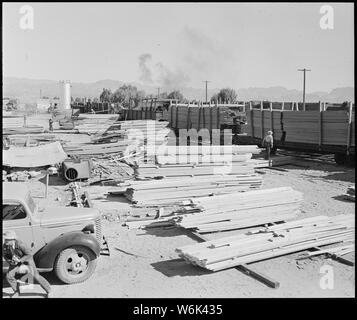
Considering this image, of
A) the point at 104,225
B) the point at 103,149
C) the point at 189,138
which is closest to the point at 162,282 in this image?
the point at 104,225

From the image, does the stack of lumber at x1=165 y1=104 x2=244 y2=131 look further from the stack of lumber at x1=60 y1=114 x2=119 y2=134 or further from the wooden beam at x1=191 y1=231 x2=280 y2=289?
the wooden beam at x1=191 y1=231 x2=280 y2=289

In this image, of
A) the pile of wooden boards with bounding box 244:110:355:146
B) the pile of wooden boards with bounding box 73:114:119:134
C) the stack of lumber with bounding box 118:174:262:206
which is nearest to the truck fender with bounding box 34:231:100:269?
the stack of lumber with bounding box 118:174:262:206

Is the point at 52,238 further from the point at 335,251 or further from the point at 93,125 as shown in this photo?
the point at 93,125

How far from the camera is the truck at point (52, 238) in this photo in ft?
25.3

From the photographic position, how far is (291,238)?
30.2 feet

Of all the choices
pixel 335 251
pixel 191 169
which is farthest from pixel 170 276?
pixel 191 169

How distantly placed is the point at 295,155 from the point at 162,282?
16.9 meters

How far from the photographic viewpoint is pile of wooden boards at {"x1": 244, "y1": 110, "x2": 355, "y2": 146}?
65.9ft

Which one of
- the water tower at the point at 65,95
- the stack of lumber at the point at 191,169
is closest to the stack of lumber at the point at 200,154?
the stack of lumber at the point at 191,169

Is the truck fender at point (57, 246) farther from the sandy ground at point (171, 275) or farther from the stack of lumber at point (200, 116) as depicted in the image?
the stack of lumber at point (200, 116)

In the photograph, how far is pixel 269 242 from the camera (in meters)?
8.97

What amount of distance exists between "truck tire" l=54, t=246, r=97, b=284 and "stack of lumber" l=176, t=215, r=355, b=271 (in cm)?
173

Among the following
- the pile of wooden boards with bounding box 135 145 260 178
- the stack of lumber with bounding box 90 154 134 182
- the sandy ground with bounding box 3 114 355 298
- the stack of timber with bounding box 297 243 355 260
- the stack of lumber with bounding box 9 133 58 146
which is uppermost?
the stack of lumber with bounding box 9 133 58 146

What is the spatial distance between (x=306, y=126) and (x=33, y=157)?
41.5ft
